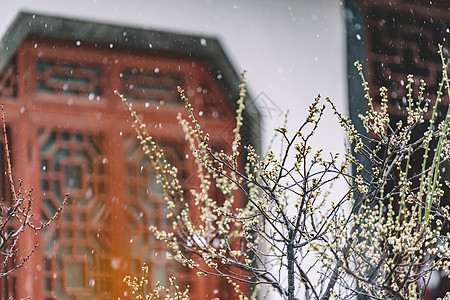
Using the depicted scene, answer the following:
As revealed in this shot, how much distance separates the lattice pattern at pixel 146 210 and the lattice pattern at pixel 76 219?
14cm

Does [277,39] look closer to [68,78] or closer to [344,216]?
[68,78]

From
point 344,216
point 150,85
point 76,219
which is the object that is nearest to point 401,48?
point 150,85

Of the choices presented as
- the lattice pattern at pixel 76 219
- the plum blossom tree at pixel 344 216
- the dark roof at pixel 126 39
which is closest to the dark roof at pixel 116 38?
the dark roof at pixel 126 39

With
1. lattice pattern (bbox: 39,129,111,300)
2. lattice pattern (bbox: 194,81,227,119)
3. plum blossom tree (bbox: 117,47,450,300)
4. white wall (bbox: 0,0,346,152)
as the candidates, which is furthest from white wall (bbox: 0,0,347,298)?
plum blossom tree (bbox: 117,47,450,300)

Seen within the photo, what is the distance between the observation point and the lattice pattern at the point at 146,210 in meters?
3.55

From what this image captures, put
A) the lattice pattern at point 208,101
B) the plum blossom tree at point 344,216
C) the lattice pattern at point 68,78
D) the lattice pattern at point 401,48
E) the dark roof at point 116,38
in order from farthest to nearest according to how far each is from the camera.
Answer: the lattice pattern at point 401,48
the lattice pattern at point 208,101
the lattice pattern at point 68,78
the dark roof at point 116,38
the plum blossom tree at point 344,216

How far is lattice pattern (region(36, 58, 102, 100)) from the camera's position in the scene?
3.37 meters

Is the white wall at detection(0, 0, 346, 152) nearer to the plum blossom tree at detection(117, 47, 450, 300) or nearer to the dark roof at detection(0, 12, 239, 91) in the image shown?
the dark roof at detection(0, 12, 239, 91)

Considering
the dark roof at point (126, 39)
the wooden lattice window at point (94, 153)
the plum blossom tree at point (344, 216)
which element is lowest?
the plum blossom tree at point (344, 216)

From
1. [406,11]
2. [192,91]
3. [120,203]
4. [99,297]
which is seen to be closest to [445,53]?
[406,11]

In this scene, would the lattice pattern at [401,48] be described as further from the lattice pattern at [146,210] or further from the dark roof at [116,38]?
the lattice pattern at [146,210]

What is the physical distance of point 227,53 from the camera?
3.61 m

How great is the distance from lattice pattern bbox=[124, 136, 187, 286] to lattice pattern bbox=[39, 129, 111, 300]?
0.14 m

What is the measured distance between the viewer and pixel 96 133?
3.49m
